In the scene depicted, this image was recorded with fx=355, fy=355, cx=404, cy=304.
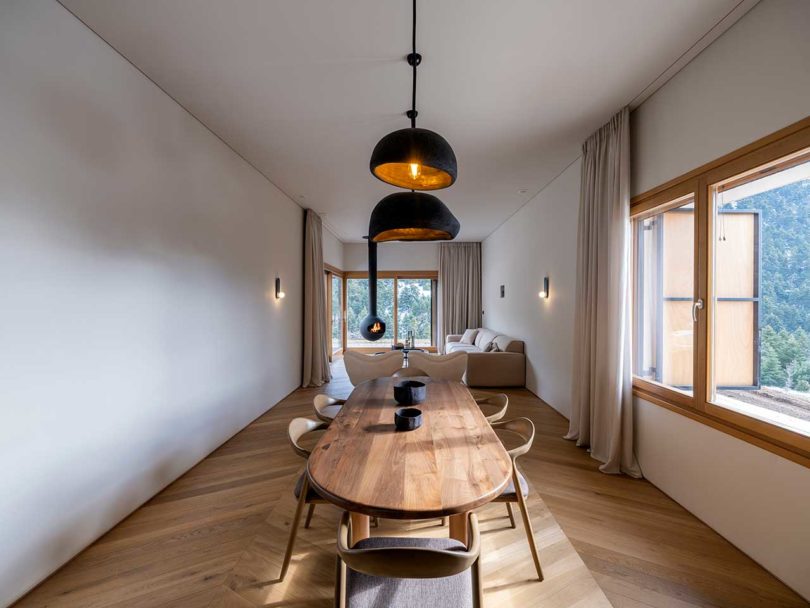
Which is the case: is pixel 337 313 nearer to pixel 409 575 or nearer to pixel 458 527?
pixel 458 527

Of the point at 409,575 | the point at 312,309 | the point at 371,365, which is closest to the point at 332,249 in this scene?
the point at 312,309

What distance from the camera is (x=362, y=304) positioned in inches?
356

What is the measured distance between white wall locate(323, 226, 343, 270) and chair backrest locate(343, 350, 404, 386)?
3246 millimetres

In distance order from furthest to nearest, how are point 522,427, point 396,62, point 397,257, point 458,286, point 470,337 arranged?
point 397,257 < point 458,286 < point 470,337 < point 396,62 < point 522,427

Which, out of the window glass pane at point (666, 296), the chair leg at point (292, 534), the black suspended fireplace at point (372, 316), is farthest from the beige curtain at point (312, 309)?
the window glass pane at point (666, 296)

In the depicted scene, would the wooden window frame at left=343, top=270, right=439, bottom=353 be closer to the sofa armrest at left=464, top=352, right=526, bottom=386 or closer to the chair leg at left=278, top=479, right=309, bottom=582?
the sofa armrest at left=464, top=352, right=526, bottom=386

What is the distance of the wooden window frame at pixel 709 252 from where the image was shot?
163 cm

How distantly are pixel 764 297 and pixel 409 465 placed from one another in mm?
2054

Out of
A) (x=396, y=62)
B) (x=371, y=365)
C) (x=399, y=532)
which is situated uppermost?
(x=396, y=62)

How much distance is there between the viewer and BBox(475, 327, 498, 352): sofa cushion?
6.26 meters

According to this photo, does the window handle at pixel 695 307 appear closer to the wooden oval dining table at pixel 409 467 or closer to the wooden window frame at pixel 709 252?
the wooden window frame at pixel 709 252

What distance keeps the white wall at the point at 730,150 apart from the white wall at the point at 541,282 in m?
1.40

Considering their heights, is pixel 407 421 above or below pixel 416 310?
below

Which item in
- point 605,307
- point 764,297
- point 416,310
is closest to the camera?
point 764,297
